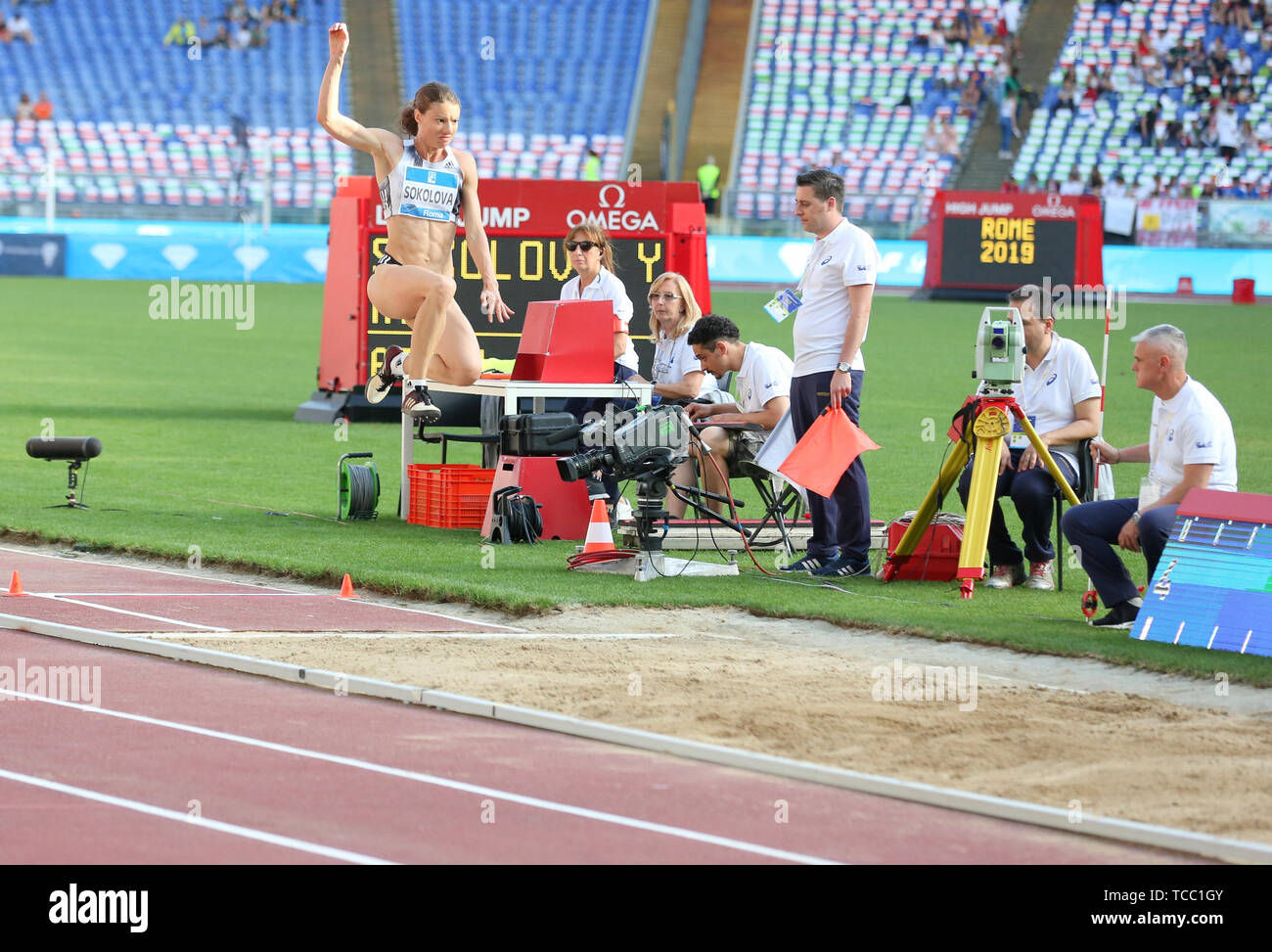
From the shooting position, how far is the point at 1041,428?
10.1 m

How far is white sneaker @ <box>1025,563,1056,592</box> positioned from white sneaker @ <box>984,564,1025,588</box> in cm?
7

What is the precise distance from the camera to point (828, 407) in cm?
988

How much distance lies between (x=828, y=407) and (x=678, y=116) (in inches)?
1678

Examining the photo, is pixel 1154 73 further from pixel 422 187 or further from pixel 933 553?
pixel 933 553

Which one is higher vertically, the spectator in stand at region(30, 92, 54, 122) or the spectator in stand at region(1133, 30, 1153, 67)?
the spectator in stand at region(1133, 30, 1153, 67)

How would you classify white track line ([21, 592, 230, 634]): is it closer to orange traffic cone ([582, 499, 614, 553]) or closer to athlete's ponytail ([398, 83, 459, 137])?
orange traffic cone ([582, 499, 614, 553])

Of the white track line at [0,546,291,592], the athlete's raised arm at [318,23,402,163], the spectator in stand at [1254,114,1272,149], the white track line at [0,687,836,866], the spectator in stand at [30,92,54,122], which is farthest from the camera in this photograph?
the spectator in stand at [30,92,54,122]

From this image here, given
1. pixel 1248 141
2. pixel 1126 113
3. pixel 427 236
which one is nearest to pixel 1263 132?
pixel 1248 141

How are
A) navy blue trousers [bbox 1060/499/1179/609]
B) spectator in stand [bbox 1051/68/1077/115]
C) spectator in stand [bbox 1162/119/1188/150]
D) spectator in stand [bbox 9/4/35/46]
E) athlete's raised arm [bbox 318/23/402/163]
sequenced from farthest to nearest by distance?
1. spectator in stand [bbox 9/4/35/46]
2. spectator in stand [bbox 1051/68/1077/115]
3. spectator in stand [bbox 1162/119/1188/150]
4. athlete's raised arm [bbox 318/23/402/163]
5. navy blue trousers [bbox 1060/499/1179/609]

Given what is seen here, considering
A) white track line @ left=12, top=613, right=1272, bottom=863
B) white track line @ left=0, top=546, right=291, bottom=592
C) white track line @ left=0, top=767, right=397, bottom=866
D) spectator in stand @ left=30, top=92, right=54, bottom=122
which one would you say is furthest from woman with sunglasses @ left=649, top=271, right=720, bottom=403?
spectator in stand @ left=30, top=92, right=54, bottom=122

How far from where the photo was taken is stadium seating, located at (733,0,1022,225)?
48938mm

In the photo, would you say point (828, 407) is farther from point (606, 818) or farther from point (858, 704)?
point (606, 818)

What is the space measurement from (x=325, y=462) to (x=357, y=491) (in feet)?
11.0
